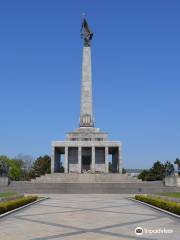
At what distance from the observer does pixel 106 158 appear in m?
53.8

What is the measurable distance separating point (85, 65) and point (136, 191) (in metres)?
23.5

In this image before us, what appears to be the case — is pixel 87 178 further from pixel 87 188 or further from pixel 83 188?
pixel 87 188

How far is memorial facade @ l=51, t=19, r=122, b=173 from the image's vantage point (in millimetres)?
53125

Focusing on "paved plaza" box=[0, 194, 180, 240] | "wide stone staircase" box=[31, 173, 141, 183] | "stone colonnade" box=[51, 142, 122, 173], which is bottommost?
"paved plaza" box=[0, 194, 180, 240]

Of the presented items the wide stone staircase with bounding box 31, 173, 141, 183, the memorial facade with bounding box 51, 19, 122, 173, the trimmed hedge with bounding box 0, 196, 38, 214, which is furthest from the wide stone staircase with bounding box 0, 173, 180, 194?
the trimmed hedge with bounding box 0, 196, 38, 214

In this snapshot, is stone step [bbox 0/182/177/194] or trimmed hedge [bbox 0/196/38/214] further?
stone step [bbox 0/182/177/194]

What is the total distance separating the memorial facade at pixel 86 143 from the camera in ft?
174

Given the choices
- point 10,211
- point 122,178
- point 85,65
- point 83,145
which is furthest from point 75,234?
point 85,65

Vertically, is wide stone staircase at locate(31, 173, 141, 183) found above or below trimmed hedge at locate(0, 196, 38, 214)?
above

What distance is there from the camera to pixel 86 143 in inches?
2089

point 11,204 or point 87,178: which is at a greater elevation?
point 87,178

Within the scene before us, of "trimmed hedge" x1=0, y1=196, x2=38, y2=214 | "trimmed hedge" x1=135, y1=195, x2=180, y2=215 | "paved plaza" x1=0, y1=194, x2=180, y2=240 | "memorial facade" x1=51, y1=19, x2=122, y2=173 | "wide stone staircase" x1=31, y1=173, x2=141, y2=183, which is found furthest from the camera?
"memorial facade" x1=51, y1=19, x2=122, y2=173

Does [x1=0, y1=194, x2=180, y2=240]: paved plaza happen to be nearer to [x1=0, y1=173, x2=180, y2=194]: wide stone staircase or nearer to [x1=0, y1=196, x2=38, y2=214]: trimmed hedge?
[x1=0, y1=196, x2=38, y2=214]: trimmed hedge

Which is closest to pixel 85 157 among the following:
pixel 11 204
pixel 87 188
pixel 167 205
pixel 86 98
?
pixel 86 98
